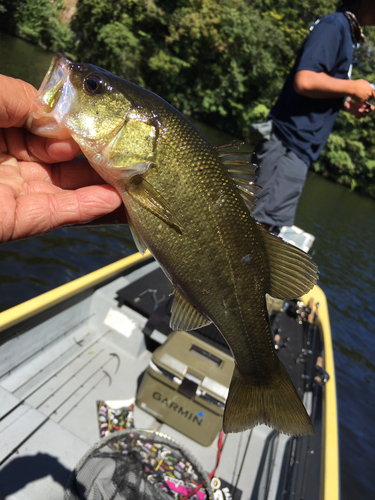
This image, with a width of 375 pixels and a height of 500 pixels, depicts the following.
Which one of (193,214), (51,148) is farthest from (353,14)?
(51,148)

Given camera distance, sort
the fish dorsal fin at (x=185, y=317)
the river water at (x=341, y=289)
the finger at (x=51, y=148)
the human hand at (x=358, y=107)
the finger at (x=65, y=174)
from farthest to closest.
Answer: the river water at (x=341, y=289) < the human hand at (x=358, y=107) < the finger at (x=65, y=174) < the finger at (x=51, y=148) < the fish dorsal fin at (x=185, y=317)

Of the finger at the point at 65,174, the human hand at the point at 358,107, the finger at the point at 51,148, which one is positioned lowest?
the finger at the point at 65,174

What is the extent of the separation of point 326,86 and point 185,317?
2.77 metres

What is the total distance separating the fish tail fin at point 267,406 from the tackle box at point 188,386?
57.3 inches

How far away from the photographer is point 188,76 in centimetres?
3544

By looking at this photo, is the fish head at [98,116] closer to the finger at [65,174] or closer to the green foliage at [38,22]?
the finger at [65,174]

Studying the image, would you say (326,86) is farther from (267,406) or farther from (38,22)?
(38,22)

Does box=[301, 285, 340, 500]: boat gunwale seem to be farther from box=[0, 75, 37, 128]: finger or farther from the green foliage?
the green foliage

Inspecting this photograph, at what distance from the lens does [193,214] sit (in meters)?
1.69

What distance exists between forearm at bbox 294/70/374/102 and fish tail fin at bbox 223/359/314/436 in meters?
2.75

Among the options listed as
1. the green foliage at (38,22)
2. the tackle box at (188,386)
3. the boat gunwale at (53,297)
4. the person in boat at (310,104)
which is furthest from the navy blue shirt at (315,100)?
the green foliage at (38,22)

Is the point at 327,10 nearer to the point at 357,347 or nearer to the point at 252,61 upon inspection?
the point at 252,61

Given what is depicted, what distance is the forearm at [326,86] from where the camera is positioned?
3320mm

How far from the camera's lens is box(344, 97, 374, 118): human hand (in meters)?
3.66
